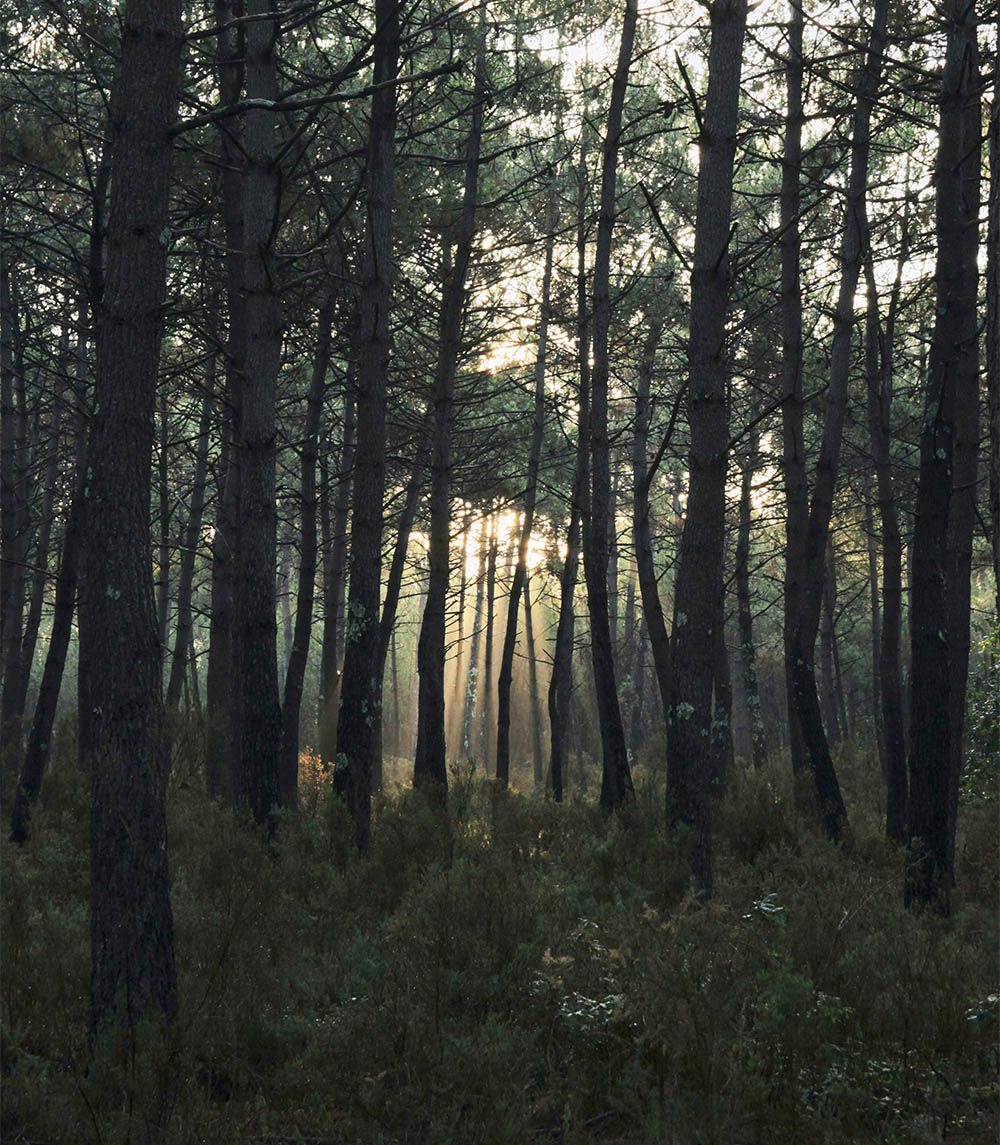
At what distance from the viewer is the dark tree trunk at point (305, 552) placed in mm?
12219

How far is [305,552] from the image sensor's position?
13688mm

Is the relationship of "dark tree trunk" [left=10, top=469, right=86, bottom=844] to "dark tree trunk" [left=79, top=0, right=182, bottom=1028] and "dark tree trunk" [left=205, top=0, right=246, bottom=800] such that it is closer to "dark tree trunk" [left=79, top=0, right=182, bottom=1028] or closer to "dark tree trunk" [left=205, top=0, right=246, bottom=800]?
"dark tree trunk" [left=205, top=0, right=246, bottom=800]

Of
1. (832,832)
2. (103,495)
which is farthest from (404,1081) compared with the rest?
(832,832)

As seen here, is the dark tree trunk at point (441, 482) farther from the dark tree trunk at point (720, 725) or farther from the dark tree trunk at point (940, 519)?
the dark tree trunk at point (940, 519)

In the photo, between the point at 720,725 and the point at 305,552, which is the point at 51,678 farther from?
the point at 720,725

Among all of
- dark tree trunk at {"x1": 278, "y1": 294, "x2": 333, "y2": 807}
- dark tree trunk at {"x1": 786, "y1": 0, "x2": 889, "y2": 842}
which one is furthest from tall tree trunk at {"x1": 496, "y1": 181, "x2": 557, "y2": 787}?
dark tree trunk at {"x1": 786, "y1": 0, "x2": 889, "y2": 842}

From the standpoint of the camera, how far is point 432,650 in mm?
14344

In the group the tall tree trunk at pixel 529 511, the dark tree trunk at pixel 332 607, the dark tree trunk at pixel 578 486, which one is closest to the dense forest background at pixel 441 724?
the dark tree trunk at pixel 578 486

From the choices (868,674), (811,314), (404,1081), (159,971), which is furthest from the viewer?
(868,674)

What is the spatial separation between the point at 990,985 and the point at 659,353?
699 inches

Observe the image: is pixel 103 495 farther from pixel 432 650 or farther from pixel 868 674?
pixel 868 674

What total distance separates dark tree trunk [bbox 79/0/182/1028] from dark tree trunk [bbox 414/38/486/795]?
27.4 ft

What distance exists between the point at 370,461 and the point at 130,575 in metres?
5.07

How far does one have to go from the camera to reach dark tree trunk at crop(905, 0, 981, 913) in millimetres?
7582
